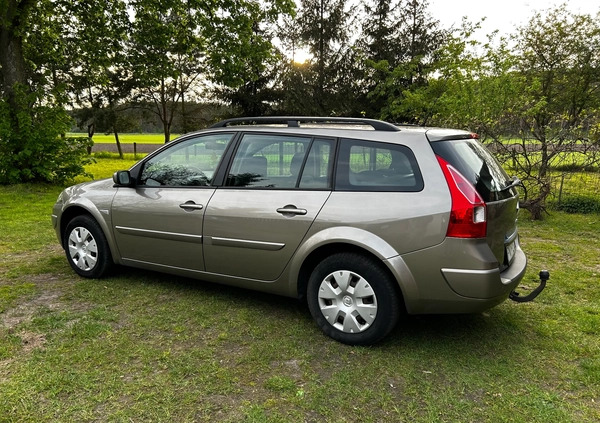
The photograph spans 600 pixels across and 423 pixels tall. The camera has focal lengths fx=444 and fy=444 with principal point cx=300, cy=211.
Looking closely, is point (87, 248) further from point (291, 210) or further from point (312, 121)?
point (312, 121)

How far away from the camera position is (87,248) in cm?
466

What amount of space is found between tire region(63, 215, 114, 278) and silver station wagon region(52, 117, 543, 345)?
11.8 inches

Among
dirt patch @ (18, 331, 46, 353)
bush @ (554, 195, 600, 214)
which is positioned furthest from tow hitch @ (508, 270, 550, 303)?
bush @ (554, 195, 600, 214)

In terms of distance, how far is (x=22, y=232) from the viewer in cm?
700

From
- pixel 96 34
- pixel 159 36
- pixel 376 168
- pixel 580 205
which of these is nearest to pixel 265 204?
pixel 376 168

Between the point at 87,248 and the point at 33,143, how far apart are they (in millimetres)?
8673

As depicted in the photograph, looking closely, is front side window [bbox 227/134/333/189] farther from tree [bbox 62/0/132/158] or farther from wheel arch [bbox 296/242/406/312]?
tree [bbox 62/0/132/158]

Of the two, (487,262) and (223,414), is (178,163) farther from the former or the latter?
(487,262)

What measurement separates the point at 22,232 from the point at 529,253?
7.52 meters

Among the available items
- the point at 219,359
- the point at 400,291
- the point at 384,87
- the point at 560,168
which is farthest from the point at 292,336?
the point at 384,87

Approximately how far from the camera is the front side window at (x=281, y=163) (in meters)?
3.43

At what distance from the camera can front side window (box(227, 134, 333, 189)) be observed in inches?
135

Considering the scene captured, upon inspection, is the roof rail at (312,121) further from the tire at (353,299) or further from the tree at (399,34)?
the tree at (399,34)

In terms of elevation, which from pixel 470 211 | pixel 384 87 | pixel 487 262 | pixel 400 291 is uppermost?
pixel 384 87
